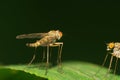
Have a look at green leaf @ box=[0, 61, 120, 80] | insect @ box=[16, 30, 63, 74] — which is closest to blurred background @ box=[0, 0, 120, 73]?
insect @ box=[16, 30, 63, 74]

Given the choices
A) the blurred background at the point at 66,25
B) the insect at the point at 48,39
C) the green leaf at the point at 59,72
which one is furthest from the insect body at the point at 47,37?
the green leaf at the point at 59,72

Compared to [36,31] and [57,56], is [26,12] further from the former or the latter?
[57,56]

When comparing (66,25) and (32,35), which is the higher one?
(66,25)

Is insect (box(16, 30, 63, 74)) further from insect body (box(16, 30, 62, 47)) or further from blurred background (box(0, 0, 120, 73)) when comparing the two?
blurred background (box(0, 0, 120, 73))

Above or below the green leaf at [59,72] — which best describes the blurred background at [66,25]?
above

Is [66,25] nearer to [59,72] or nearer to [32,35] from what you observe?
[32,35]

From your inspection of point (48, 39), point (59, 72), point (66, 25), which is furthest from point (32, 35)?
point (59, 72)

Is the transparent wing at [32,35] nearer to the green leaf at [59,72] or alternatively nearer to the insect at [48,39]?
the insect at [48,39]
